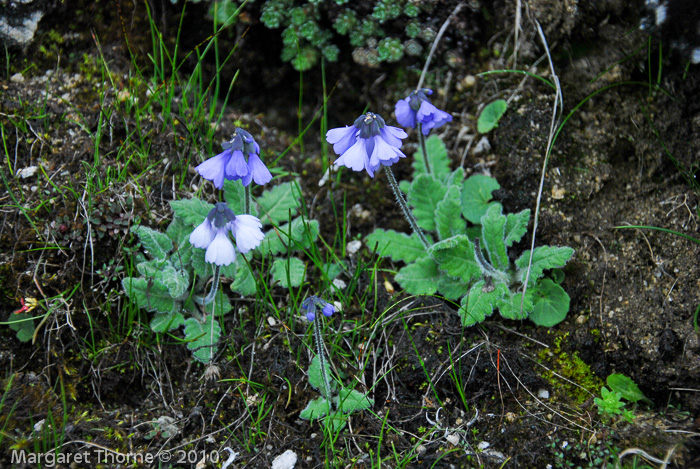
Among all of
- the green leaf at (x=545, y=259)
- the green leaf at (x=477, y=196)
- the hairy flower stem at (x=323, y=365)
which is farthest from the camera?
the green leaf at (x=477, y=196)

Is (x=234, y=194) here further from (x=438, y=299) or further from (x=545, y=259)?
(x=545, y=259)

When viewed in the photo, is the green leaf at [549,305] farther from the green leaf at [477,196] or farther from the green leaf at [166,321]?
the green leaf at [166,321]

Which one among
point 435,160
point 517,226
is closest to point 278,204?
point 435,160

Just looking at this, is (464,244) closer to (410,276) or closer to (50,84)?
(410,276)

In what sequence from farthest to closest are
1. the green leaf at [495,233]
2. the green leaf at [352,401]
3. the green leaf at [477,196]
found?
1. the green leaf at [477,196]
2. the green leaf at [495,233]
3. the green leaf at [352,401]

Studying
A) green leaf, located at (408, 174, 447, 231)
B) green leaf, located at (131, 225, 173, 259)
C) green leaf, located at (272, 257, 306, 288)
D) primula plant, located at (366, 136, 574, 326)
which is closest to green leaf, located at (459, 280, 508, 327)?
primula plant, located at (366, 136, 574, 326)

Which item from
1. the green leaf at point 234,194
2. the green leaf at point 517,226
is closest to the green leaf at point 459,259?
the green leaf at point 517,226
